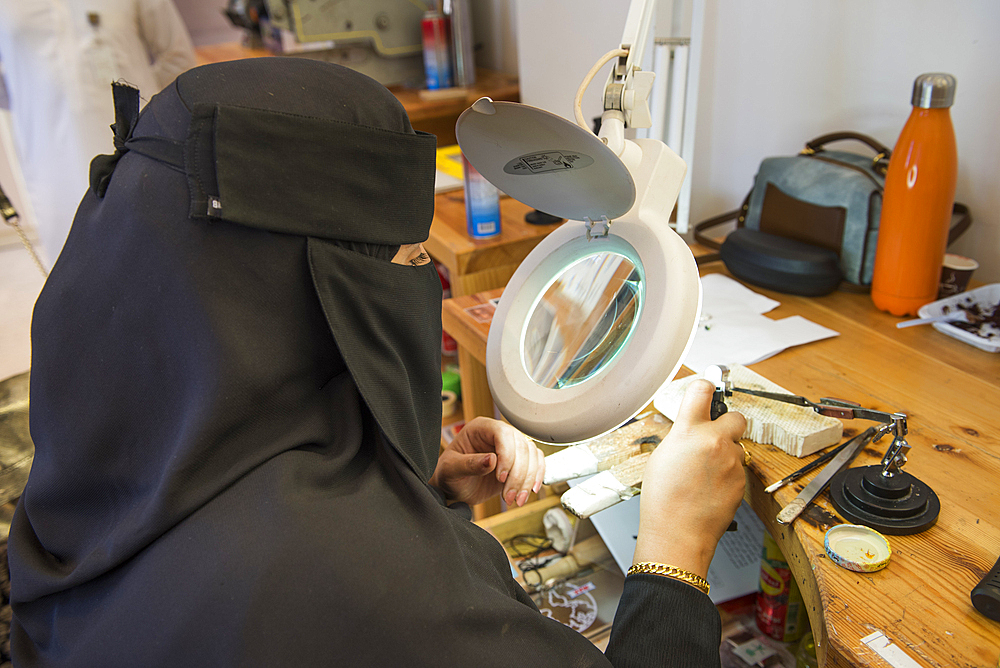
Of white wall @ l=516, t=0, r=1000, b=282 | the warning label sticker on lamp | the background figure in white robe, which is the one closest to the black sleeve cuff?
the warning label sticker on lamp

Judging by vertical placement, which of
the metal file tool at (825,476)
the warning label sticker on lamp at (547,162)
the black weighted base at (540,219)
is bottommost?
the metal file tool at (825,476)

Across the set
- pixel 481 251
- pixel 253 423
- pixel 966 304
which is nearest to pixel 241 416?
pixel 253 423

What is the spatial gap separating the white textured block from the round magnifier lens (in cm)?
Result: 28

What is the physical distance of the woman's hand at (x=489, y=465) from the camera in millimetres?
917

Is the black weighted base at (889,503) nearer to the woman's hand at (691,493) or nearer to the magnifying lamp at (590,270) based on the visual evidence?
the woman's hand at (691,493)

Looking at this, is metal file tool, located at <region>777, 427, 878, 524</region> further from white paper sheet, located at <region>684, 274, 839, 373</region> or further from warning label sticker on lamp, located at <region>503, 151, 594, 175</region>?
warning label sticker on lamp, located at <region>503, 151, 594, 175</region>

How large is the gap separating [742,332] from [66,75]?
2.25m

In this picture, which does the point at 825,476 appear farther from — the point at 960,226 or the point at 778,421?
the point at 960,226

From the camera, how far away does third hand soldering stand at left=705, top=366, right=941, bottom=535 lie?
0.74 m

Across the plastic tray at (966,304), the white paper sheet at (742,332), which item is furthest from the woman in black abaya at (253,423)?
A: the plastic tray at (966,304)

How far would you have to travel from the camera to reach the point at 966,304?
1.16m

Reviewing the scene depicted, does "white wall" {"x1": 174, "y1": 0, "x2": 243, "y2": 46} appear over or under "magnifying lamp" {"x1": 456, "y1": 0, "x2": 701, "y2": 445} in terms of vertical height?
over

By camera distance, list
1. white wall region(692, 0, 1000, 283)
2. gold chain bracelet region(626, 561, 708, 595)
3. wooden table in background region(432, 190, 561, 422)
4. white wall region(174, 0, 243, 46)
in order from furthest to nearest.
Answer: white wall region(174, 0, 243, 46)
wooden table in background region(432, 190, 561, 422)
white wall region(692, 0, 1000, 283)
gold chain bracelet region(626, 561, 708, 595)

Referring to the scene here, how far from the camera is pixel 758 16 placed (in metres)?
1.54
